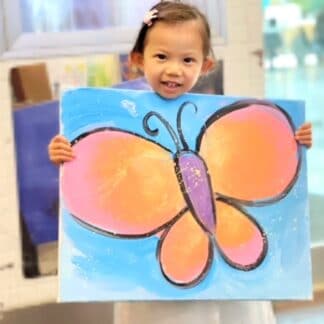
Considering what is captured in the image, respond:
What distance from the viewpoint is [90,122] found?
3.45 feet

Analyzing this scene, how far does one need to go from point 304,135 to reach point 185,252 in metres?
0.25

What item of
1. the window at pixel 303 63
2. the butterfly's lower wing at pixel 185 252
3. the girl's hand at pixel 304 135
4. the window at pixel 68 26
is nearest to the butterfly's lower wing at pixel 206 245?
the butterfly's lower wing at pixel 185 252

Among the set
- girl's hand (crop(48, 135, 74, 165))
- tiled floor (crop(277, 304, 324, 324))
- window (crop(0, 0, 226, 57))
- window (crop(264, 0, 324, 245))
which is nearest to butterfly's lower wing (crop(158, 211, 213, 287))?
girl's hand (crop(48, 135, 74, 165))

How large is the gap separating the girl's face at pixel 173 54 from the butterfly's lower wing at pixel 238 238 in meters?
0.18

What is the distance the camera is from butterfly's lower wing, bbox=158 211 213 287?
1.05 meters

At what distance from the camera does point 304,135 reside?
1.11 meters

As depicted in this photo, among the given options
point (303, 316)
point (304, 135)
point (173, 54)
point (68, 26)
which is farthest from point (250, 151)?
point (303, 316)

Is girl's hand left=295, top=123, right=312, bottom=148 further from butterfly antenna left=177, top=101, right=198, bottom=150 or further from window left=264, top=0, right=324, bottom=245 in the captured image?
window left=264, top=0, right=324, bottom=245

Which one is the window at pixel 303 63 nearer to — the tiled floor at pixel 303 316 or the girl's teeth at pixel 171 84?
the tiled floor at pixel 303 316

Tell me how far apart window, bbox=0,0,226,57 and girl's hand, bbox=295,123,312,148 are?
61 cm

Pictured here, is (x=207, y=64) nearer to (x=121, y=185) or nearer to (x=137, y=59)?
(x=137, y=59)

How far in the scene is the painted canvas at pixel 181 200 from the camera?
1.03 metres

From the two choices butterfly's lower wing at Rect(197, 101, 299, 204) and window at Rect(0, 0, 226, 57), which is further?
window at Rect(0, 0, 226, 57)

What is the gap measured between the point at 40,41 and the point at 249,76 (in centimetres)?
49
